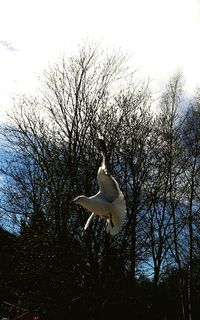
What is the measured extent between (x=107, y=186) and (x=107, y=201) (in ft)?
0.51

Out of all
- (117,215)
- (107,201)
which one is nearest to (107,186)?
(107,201)

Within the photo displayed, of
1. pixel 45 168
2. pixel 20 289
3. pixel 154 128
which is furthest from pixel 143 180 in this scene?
pixel 20 289

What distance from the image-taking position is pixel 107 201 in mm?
4496

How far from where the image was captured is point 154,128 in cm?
1402

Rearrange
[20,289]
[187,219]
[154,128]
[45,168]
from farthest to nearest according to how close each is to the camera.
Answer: [187,219] → [154,128] → [45,168] → [20,289]

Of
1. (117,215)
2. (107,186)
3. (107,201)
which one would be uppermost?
(107,186)

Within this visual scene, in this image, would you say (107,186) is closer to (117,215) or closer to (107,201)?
(107,201)

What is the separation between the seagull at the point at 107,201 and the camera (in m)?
4.33

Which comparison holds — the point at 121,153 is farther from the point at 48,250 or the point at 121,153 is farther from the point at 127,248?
the point at 48,250

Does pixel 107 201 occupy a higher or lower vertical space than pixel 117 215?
higher

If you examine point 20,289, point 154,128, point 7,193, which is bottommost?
point 20,289

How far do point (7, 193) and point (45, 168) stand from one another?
1.72 m

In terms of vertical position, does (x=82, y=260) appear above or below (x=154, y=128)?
below

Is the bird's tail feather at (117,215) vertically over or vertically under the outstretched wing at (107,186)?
under
